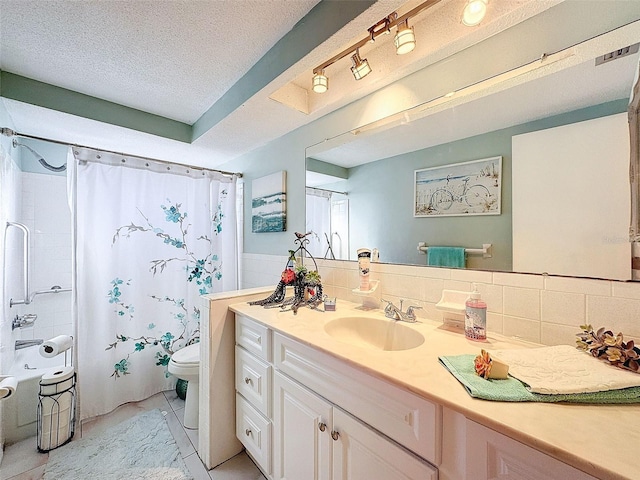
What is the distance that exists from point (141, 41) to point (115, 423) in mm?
2316

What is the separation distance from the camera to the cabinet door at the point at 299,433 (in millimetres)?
944

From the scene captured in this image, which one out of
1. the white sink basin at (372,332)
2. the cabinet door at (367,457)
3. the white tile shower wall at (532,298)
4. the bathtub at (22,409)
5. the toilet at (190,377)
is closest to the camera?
the cabinet door at (367,457)

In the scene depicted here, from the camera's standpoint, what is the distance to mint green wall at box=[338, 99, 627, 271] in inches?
41.1

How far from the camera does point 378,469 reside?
2.54 feet

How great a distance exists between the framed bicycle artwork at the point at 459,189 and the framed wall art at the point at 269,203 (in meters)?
1.07

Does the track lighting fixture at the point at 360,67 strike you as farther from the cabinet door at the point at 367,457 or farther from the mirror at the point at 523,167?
the cabinet door at the point at 367,457

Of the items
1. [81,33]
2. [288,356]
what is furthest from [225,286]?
[81,33]

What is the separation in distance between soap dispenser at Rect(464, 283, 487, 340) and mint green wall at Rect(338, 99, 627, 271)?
20cm

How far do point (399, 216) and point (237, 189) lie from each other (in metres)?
1.76

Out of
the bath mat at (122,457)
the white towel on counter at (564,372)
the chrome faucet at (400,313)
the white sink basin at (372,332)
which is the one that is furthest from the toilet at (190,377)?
the white towel on counter at (564,372)

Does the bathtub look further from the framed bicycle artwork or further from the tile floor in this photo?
the framed bicycle artwork

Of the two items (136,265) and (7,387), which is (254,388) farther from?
(136,265)

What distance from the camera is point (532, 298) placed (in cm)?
96

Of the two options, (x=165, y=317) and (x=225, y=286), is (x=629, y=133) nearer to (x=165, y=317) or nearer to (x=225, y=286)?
(x=225, y=286)
